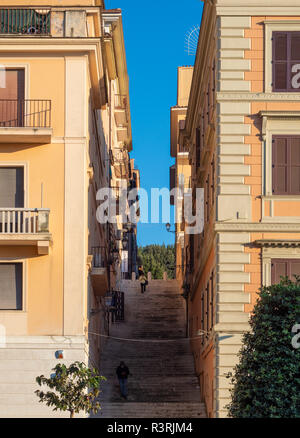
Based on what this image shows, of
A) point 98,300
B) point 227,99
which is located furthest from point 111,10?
point 227,99

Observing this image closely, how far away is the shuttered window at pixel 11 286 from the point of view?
35594 mm

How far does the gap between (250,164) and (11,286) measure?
850cm

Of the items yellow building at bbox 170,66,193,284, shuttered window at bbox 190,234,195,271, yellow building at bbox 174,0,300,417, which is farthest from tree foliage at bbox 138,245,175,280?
yellow building at bbox 174,0,300,417

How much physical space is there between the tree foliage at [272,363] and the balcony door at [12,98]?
1139 centimetres

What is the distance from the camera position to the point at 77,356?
3491 centimetres

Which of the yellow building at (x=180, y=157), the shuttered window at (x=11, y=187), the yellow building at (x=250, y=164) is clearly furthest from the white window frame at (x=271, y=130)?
the yellow building at (x=180, y=157)

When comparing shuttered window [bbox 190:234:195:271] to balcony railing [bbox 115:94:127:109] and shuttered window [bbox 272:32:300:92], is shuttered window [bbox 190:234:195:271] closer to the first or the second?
shuttered window [bbox 272:32:300:92]

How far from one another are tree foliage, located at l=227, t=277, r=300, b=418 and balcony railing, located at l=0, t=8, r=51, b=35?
42.7 ft

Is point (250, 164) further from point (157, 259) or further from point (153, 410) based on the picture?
point (157, 259)

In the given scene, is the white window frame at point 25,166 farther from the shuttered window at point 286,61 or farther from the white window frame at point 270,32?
the shuttered window at point 286,61

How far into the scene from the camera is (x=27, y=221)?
35.8m

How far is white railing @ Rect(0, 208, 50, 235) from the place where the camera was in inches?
1391
